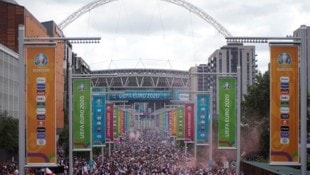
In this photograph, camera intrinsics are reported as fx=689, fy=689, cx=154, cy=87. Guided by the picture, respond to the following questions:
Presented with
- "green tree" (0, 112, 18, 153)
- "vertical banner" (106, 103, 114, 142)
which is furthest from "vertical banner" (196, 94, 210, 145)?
"green tree" (0, 112, 18, 153)

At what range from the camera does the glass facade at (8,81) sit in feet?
239

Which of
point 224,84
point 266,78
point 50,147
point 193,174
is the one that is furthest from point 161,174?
point 50,147

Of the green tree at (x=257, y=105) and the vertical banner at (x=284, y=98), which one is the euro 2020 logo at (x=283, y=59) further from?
the green tree at (x=257, y=105)

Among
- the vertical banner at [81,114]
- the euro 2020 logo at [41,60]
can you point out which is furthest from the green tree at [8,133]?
the euro 2020 logo at [41,60]

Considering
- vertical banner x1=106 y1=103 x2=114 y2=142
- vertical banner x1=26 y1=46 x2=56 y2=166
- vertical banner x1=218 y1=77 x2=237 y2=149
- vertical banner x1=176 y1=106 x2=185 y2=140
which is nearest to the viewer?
vertical banner x1=26 y1=46 x2=56 y2=166

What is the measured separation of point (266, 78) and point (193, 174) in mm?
22729

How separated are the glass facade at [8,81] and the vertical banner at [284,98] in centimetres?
5192

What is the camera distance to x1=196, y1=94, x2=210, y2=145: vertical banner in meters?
47.6

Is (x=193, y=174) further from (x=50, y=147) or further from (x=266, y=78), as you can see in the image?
(x=50, y=147)

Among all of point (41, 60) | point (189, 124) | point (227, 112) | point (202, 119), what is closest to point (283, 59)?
point (41, 60)

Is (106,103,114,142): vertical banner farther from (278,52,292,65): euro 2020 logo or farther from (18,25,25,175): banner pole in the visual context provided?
(278,52,292,65): euro 2020 logo

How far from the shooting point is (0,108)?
70.0 m

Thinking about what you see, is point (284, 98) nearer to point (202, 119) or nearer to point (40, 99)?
point (40, 99)

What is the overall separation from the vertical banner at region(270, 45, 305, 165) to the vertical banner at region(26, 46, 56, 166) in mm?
6900
